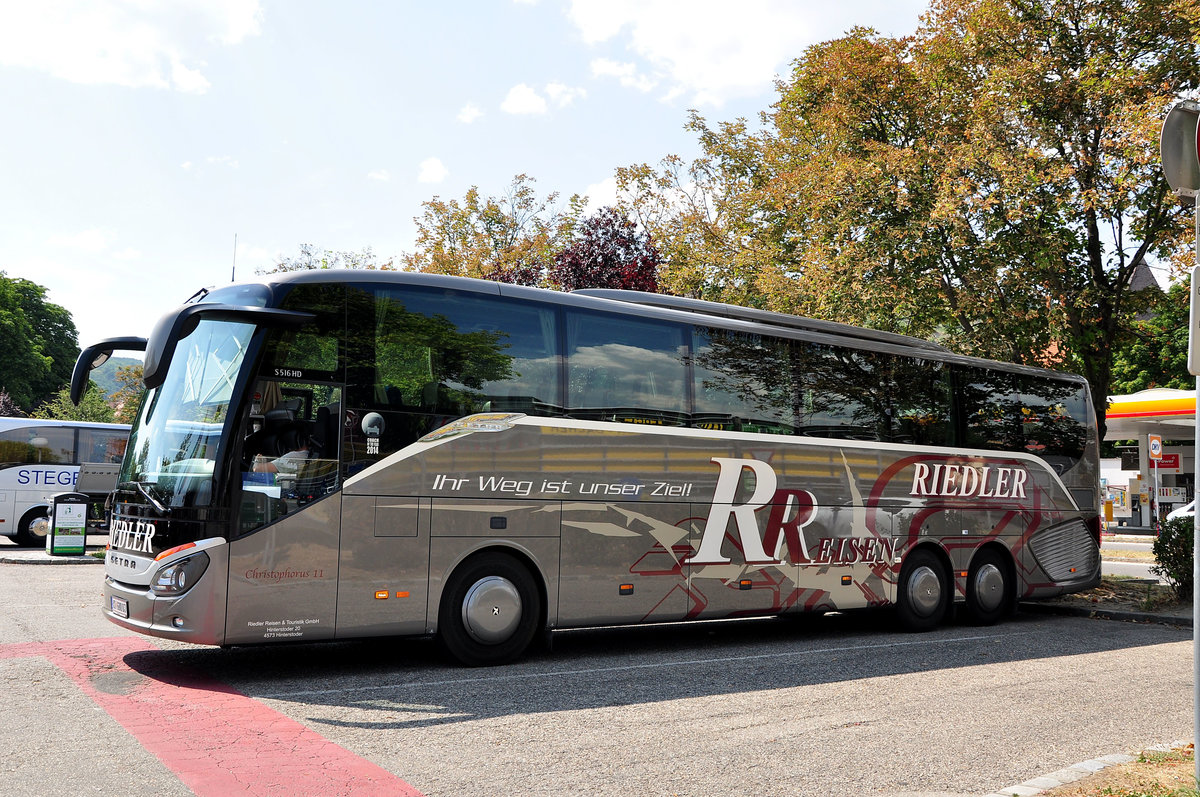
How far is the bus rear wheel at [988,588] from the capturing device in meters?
14.2

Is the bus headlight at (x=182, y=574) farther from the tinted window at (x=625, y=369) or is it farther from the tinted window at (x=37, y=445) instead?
the tinted window at (x=37, y=445)

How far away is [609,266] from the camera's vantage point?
88.9 feet

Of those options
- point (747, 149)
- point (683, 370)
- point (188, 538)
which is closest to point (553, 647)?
point (683, 370)

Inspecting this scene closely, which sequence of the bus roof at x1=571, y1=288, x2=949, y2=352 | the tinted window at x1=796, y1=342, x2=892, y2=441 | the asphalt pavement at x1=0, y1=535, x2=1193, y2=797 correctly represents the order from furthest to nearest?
the tinted window at x1=796, y1=342, x2=892, y2=441
the bus roof at x1=571, y1=288, x2=949, y2=352
the asphalt pavement at x1=0, y1=535, x2=1193, y2=797

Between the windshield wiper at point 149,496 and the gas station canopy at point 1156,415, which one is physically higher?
the gas station canopy at point 1156,415

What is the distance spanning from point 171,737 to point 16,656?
12.6 feet

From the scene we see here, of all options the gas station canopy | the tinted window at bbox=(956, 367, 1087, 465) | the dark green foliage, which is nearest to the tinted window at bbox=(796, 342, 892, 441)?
the tinted window at bbox=(956, 367, 1087, 465)

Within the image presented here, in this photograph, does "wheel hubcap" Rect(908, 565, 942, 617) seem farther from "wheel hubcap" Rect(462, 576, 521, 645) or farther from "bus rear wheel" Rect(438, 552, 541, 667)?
"wheel hubcap" Rect(462, 576, 521, 645)

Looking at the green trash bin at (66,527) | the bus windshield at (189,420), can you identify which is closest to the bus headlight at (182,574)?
the bus windshield at (189,420)

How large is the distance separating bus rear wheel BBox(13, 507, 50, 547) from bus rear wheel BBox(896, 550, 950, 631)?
2033cm

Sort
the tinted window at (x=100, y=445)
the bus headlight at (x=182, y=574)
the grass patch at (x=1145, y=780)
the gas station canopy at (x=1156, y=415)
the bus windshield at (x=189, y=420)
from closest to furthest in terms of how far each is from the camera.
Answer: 1. the grass patch at (x=1145, y=780)
2. the bus headlight at (x=182, y=574)
3. the bus windshield at (x=189, y=420)
4. the tinted window at (x=100, y=445)
5. the gas station canopy at (x=1156, y=415)

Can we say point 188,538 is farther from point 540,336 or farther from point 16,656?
point 540,336

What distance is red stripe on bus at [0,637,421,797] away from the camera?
225 inches

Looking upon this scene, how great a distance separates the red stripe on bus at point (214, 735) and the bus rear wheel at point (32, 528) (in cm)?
1666
